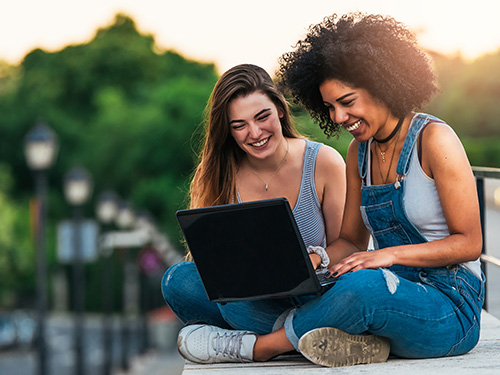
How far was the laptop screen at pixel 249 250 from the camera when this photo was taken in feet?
11.3

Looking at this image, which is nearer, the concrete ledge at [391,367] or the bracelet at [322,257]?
the concrete ledge at [391,367]

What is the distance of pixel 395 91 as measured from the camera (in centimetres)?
371

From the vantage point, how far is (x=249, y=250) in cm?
355

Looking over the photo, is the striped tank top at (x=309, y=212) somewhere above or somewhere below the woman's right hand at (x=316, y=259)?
above

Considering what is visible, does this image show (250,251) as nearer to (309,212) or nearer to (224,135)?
(309,212)

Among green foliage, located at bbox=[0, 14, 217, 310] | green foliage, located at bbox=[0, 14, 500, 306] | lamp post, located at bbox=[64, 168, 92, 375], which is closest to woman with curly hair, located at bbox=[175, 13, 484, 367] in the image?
lamp post, located at bbox=[64, 168, 92, 375]

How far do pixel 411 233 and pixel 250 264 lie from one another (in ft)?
2.23

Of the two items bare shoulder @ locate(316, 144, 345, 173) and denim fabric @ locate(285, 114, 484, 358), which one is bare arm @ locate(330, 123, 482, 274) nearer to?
denim fabric @ locate(285, 114, 484, 358)

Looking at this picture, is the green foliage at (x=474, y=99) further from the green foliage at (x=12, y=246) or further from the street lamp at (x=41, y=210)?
the street lamp at (x=41, y=210)

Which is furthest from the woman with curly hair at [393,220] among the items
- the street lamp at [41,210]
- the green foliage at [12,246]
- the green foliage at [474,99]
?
the green foliage at [12,246]

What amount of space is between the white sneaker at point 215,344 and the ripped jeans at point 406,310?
0.85 feet

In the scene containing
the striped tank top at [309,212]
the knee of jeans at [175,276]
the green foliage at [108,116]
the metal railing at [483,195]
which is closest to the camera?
the knee of jeans at [175,276]

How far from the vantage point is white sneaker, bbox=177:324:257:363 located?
154 inches

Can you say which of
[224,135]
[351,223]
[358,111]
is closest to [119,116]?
[224,135]
